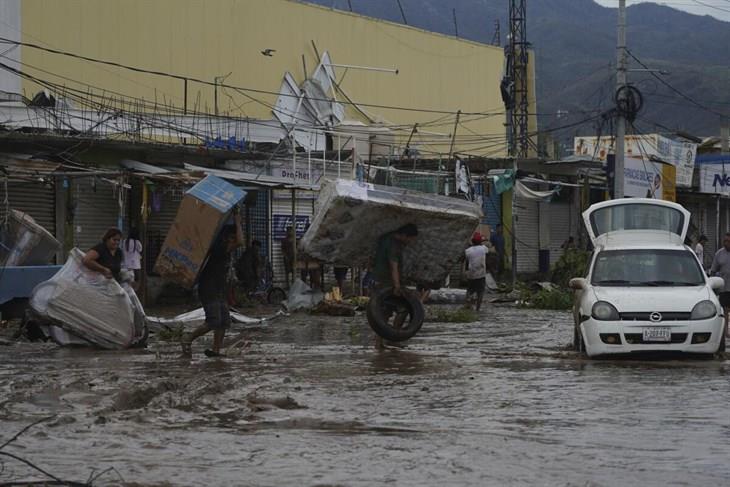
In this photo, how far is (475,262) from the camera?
2430cm

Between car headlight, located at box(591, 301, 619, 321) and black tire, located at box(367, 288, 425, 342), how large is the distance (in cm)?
285

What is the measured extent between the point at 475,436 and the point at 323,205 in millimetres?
8847

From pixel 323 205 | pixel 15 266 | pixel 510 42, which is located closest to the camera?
pixel 323 205

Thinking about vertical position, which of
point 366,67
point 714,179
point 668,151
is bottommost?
point 714,179

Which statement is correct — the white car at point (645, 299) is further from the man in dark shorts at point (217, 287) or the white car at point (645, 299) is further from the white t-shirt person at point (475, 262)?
the white t-shirt person at point (475, 262)

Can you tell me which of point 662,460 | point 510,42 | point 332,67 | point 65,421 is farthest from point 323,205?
point 510,42

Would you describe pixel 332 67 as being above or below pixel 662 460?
above

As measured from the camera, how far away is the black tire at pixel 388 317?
52.2ft

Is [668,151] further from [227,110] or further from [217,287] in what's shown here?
[217,287]

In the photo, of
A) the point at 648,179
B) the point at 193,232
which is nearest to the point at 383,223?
the point at 193,232

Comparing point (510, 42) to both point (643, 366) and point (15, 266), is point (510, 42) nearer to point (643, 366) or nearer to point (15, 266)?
point (15, 266)

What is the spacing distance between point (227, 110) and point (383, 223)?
23.2 meters

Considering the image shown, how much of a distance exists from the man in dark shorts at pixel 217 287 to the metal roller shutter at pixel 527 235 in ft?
86.9

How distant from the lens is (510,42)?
2058 inches
